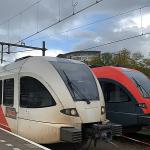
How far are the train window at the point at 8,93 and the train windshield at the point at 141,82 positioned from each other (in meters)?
4.25

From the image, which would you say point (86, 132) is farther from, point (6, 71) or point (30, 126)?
point (6, 71)

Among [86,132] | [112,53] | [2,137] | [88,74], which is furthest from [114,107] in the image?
[112,53]

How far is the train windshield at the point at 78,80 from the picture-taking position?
39.8 feet

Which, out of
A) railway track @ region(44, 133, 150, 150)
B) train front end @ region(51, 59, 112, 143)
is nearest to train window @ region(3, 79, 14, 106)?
train front end @ region(51, 59, 112, 143)

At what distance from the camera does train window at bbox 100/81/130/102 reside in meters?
15.4

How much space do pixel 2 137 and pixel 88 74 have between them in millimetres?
3146

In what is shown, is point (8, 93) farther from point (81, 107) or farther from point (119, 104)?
point (119, 104)

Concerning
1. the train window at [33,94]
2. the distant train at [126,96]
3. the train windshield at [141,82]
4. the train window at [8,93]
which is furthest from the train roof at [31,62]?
the train windshield at [141,82]

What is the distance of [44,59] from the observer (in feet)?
41.7

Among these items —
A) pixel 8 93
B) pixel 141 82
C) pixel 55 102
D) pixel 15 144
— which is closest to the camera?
pixel 15 144

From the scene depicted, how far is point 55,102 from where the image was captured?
38.5 feet

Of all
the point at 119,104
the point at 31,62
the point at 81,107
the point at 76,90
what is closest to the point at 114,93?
the point at 119,104

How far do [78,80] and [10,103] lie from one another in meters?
2.52

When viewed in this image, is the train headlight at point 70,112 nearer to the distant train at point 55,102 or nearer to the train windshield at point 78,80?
the distant train at point 55,102
